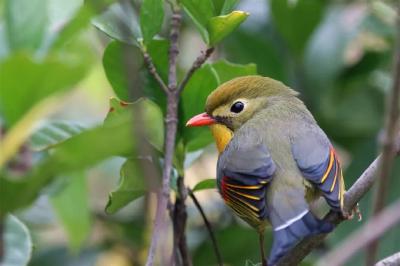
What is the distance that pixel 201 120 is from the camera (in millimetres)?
3295

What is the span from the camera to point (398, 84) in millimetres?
1648

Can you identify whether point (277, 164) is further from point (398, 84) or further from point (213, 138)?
point (398, 84)

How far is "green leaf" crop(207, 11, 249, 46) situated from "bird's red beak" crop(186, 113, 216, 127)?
431 millimetres

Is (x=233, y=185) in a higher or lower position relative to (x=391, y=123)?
lower

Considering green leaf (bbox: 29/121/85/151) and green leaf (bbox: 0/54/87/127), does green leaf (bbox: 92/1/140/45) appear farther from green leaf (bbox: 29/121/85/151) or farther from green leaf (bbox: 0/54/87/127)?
green leaf (bbox: 0/54/87/127)

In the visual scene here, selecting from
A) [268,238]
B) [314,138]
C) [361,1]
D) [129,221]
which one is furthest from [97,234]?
[314,138]

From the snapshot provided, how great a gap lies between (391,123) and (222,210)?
10.4 ft

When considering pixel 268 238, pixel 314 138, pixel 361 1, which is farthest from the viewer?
pixel 361 1

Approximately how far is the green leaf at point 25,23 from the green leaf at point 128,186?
1.64 ft

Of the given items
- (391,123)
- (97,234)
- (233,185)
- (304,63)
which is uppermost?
(391,123)

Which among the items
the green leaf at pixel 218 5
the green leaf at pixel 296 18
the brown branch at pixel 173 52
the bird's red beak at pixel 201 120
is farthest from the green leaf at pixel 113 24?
the green leaf at pixel 296 18

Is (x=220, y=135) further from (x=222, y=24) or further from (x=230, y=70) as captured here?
(x=222, y=24)

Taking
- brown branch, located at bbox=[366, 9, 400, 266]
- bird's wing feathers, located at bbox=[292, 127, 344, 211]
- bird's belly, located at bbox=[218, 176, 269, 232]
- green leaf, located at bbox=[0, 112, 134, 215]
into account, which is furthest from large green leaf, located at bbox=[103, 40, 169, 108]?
brown branch, located at bbox=[366, 9, 400, 266]

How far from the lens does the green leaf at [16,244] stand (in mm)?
2643
